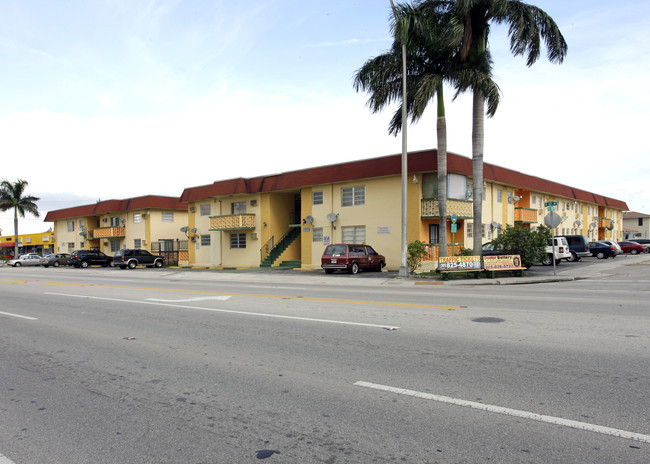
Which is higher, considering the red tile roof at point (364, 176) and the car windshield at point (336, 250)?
the red tile roof at point (364, 176)

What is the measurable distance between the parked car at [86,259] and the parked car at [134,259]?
5437 millimetres

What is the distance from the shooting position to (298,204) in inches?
1503

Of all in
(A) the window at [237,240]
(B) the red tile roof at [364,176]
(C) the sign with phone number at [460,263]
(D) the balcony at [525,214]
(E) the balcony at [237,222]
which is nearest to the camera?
(C) the sign with phone number at [460,263]

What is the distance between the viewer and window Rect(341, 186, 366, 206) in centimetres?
2964

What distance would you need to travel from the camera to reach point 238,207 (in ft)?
124

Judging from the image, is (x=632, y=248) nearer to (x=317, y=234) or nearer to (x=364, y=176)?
(x=364, y=176)

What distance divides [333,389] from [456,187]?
23.9m

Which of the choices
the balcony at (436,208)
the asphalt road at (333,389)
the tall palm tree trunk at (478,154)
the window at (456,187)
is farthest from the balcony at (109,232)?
the asphalt road at (333,389)

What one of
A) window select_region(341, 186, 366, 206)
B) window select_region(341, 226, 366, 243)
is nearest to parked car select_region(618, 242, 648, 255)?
window select_region(341, 226, 366, 243)

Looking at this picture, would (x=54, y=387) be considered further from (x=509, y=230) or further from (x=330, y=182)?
(x=330, y=182)

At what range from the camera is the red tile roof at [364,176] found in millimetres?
26203

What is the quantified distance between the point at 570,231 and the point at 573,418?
160ft

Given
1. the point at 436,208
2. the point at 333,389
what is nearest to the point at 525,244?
the point at 436,208

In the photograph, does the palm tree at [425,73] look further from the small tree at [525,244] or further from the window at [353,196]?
the window at [353,196]
